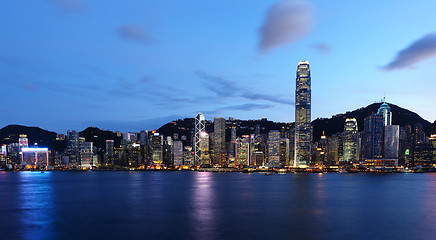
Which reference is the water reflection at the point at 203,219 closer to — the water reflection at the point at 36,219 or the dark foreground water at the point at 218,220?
the dark foreground water at the point at 218,220

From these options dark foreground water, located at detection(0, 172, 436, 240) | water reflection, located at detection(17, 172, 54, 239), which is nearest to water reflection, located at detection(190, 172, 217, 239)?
dark foreground water, located at detection(0, 172, 436, 240)

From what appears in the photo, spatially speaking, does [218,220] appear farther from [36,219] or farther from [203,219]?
[36,219]

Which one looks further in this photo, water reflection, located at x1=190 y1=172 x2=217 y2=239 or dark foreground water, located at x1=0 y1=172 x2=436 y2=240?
water reflection, located at x1=190 y1=172 x2=217 y2=239

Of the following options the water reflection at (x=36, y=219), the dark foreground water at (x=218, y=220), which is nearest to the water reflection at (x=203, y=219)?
the dark foreground water at (x=218, y=220)

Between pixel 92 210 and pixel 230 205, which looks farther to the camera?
pixel 230 205

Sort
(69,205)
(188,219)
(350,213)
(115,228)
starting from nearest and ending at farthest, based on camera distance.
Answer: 1. (115,228)
2. (188,219)
3. (350,213)
4. (69,205)

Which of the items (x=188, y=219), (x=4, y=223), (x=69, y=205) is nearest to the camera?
(x=4, y=223)

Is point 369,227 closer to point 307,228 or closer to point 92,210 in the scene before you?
point 307,228

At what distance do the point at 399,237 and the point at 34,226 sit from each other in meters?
47.3

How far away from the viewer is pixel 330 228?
163 ft

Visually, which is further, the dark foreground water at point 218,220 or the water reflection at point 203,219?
the water reflection at point 203,219

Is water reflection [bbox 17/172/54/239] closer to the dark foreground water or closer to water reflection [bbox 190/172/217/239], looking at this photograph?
the dark foreground water

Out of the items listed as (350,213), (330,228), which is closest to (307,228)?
(330,228)

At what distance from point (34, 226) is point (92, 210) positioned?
1482cm
